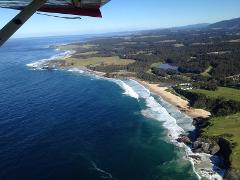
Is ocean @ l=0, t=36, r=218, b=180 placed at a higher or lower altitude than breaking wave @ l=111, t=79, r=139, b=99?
higher

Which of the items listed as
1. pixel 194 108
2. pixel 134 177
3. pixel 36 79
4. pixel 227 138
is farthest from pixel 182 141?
pixel 36 79

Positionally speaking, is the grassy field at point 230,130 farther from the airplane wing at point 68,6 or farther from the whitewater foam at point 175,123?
the airplane wing at point 68,6

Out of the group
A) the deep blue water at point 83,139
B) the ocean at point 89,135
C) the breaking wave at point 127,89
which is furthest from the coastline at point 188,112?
the breaking wave at point 127,89

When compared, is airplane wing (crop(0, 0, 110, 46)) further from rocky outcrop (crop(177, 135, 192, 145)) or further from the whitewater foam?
rocky outcrop (crop(177, 135, 192, 145))

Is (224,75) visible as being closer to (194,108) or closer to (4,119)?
(194,108)

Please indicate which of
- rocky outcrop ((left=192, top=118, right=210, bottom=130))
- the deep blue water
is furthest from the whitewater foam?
the deep blue water

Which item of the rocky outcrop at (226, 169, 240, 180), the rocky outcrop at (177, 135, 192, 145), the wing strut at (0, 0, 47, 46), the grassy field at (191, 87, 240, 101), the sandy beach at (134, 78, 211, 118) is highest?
the wing strut at (0, 0, 47, 46)
